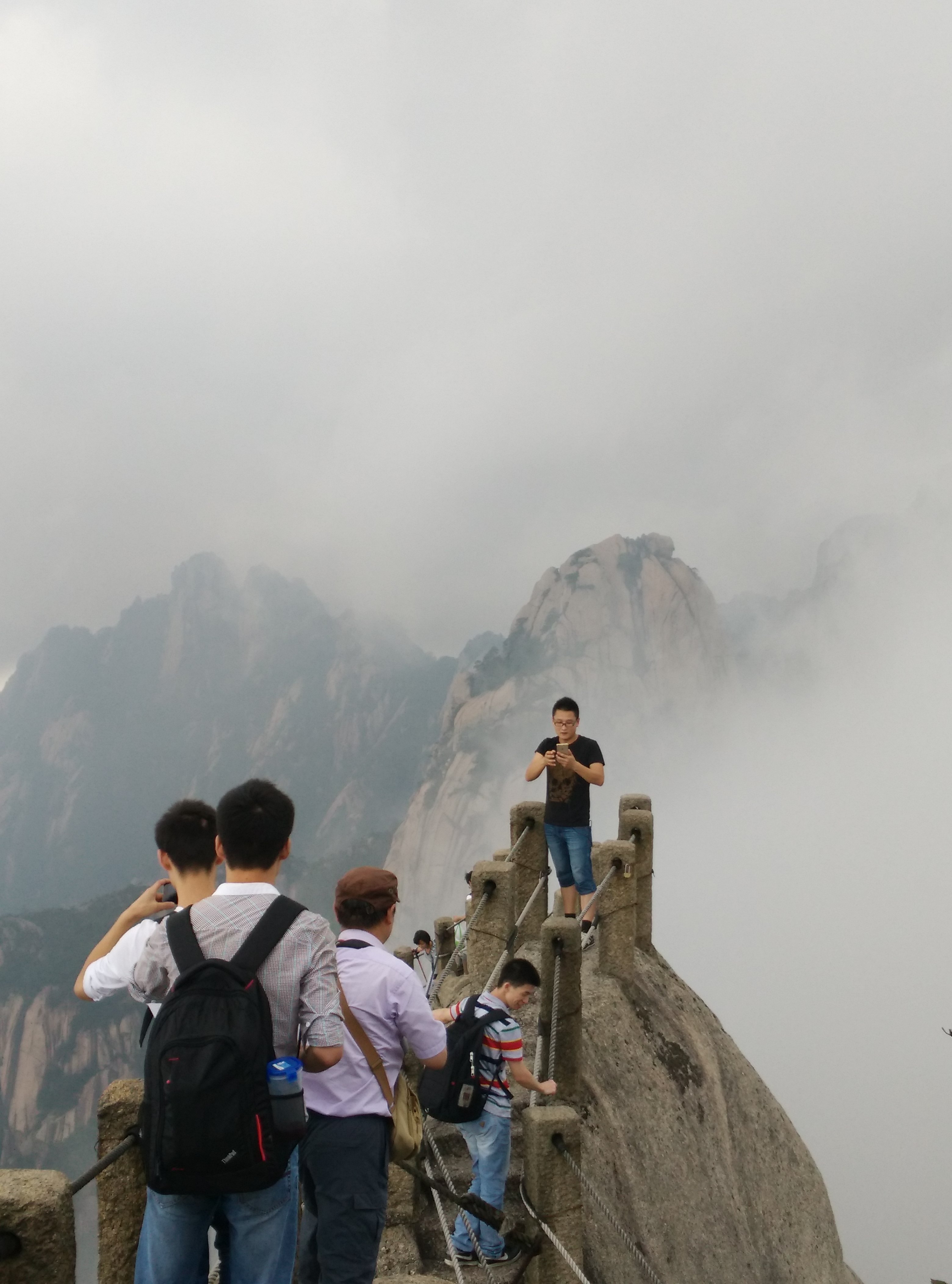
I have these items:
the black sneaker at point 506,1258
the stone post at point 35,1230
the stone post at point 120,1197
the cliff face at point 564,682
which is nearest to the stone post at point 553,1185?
the black sneaker at point 506,1258

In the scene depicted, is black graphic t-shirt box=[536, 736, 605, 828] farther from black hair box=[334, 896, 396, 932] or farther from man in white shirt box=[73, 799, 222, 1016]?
man in white shirt box=[73, 799, 222, 1016]

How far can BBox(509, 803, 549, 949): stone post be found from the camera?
966cm

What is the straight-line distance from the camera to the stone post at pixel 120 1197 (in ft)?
10.6

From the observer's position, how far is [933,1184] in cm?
8506

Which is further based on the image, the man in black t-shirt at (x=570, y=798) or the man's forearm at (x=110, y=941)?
the man in black t-shirt at (x=570, y=798)

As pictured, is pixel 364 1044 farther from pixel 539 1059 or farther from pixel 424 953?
pixel 424 953

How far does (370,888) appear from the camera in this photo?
3.73 meters

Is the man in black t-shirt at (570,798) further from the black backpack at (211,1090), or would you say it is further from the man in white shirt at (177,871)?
the black backpack at (211,1090)

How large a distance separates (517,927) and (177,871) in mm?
5947

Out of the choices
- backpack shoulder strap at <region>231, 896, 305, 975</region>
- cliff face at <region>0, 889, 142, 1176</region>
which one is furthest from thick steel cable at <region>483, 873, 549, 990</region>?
cliff face at <region>0, 889, 142, 1176</region>

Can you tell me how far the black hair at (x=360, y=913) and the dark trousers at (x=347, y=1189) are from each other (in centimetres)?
71

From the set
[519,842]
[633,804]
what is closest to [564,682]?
[633,804]

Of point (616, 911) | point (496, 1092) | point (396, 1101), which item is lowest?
point (396, 1101)

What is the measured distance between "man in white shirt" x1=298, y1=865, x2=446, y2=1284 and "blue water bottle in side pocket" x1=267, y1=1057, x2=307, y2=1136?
673 millimetres
